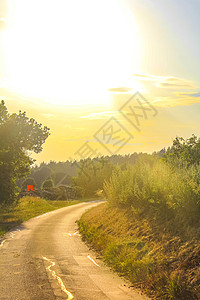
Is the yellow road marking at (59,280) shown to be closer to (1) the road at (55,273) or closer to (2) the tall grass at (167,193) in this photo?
(1) the road at (55,273)

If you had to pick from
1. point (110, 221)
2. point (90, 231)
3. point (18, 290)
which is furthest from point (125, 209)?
point (18, 290)

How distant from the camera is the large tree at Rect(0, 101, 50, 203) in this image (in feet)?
92.2

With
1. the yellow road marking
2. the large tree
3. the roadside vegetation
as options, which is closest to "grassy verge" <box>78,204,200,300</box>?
the roadside vegetation

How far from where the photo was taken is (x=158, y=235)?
10.9 m

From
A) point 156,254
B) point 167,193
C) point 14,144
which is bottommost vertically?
point 156,254

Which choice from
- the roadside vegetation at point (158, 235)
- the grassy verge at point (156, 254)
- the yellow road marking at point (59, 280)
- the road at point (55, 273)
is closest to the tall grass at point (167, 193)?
the roadside vegetation at point (158, 235)

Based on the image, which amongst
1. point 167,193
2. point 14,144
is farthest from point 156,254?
point 14,144

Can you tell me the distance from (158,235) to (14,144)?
2067 cm

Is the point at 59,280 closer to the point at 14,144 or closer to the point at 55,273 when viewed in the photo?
the point at 55,273

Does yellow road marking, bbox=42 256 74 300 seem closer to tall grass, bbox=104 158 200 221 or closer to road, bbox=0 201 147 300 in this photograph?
road, bbox=0 201 147 300

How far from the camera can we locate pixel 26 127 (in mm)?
29969

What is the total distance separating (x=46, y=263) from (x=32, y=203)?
31.4m

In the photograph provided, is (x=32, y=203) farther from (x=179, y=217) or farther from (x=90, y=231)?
(x=179, y=217)

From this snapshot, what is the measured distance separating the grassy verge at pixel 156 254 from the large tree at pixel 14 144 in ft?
52.9
